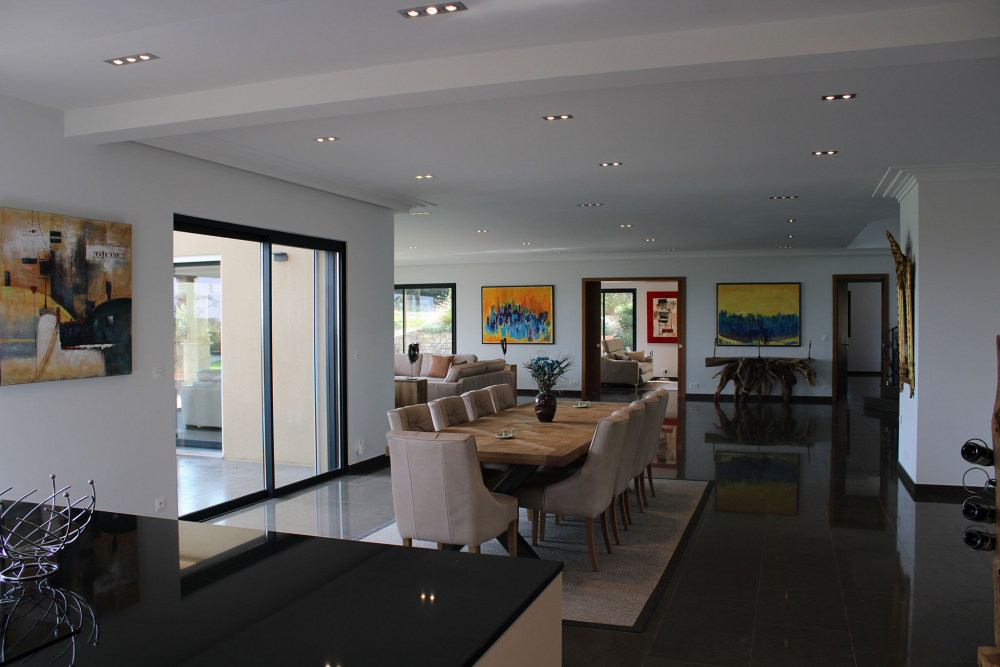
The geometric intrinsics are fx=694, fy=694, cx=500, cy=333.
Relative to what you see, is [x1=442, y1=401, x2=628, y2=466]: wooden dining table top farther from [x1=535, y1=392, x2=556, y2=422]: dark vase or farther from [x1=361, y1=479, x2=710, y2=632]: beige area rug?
[x1=361, y1=479, x2=710, y2=632]: beige area rug

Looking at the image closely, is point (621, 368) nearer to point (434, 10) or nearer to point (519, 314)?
point (519, 314)

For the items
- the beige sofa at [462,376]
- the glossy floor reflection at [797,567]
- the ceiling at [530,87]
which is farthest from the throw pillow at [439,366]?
the ceiling at [530,87]

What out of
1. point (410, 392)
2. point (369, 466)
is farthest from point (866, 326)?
point (369, 466)

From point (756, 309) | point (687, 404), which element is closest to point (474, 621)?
point (687, 404)

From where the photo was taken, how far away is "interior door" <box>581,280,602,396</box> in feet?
43.0

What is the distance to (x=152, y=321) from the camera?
14.6 feet

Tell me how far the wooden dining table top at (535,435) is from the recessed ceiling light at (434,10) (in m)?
2.20

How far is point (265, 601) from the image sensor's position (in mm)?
1339

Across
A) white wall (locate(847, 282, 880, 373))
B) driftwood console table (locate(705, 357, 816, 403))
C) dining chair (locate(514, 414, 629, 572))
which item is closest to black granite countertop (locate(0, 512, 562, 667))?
dining chair (locate(514, 414, 629, 572))

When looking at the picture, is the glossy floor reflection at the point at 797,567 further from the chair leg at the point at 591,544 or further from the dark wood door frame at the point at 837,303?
the dark wood door frame at the point at 837,303

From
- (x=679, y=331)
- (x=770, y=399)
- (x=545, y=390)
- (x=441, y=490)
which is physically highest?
(x=679, y=331)

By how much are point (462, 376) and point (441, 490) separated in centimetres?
612

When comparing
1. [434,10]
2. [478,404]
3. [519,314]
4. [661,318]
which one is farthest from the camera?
[661,318]

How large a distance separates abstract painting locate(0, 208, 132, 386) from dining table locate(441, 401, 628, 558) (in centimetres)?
207
